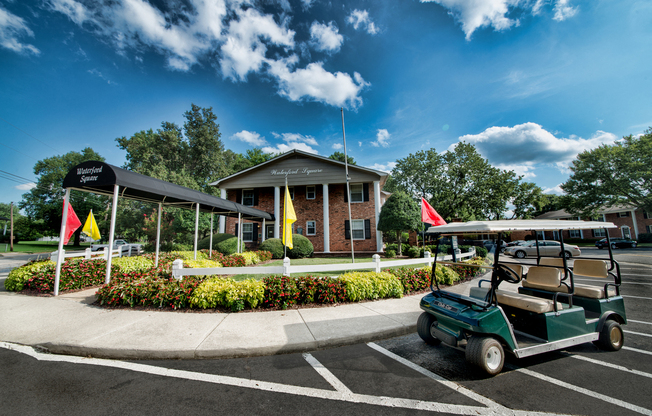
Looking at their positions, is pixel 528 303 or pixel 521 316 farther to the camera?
pixel 521 316

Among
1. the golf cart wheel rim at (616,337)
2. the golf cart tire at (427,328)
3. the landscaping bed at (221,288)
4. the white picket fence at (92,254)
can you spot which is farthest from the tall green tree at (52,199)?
A: the golf cart wheel rim at (616,337)

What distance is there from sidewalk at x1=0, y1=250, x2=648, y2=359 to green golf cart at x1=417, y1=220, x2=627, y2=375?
1.31 m

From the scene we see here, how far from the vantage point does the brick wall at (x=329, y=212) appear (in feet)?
62.4

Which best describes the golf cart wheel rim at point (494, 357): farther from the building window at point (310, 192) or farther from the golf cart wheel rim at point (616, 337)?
the building window at point (310, 192)

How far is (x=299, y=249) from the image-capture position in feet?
55.2

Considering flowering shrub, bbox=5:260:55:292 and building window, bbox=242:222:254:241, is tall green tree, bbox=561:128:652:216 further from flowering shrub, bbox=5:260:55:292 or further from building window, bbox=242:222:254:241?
flowering shrub, bbox=5:260:55:292

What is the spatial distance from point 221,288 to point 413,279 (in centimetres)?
533

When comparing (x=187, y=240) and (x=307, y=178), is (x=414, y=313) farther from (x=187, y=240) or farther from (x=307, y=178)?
(x=187, y=240)

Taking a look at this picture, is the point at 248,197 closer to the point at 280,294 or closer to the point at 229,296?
the point at 229,296

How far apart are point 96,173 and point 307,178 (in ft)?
43.8

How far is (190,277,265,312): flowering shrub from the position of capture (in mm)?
5715

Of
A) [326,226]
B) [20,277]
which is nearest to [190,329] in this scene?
[20,277]

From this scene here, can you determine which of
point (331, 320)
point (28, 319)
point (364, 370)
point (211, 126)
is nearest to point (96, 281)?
point (28, 319)

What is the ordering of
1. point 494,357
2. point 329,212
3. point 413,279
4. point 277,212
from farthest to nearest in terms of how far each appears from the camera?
point 329,212 → point 277,212 → point 413,279 → point 494,357
